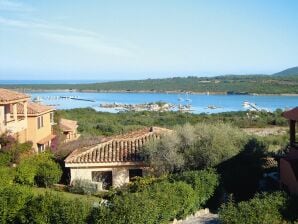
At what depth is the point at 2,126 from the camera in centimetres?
2455

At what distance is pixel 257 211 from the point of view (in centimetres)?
1271

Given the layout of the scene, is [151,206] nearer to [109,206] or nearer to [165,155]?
[109,206]

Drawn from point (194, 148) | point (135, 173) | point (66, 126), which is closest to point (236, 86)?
point (66, 126)

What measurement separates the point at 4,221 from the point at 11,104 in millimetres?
13081

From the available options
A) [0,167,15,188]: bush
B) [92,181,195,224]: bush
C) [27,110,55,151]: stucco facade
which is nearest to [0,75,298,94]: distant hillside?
[27,110,55,151]: stucco facade

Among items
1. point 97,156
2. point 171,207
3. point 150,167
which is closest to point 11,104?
point 97,156

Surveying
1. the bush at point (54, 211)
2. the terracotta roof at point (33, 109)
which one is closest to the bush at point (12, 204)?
the bush at point (54, 211)

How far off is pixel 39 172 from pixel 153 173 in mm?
4979

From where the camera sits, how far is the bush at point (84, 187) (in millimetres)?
20578

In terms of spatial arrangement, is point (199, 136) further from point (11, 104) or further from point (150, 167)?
point (11, 104)

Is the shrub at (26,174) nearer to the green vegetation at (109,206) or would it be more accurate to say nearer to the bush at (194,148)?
the bush at (194,148)

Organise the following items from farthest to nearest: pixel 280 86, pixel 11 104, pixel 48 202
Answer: pixel 280 86 < pixel 11 104 < pixel 48 202

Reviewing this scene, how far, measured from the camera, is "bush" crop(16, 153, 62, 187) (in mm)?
20688

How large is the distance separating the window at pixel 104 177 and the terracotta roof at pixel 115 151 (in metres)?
0.65
